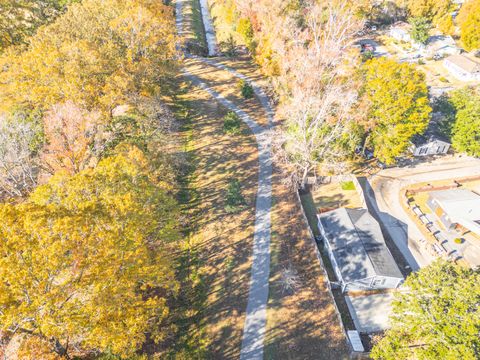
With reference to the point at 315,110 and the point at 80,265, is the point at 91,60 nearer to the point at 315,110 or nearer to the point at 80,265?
the point at 80,265

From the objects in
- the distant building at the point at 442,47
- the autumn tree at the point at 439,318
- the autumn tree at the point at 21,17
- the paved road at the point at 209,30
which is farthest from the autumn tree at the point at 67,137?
the distant building at the point at 442,47

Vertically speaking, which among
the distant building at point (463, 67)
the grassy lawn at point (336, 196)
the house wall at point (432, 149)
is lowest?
the grassy lawn at point (336, 196)

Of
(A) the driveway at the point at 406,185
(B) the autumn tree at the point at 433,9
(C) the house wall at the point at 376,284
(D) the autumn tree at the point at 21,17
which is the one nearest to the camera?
(C) the house wall at the point at 376,284

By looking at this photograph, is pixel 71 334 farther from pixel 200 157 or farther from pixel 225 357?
pixel 200 157

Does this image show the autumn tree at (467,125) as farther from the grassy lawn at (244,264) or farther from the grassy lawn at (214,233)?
the grassy lawn at (214,233)

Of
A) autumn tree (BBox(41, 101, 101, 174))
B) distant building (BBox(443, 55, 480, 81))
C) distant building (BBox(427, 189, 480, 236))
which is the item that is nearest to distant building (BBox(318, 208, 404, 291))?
distant building (BBox(427, 189, 480, 236))

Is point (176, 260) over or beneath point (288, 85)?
beneath

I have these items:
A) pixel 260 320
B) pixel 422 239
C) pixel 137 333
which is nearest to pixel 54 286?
pixel 137 333
